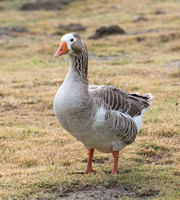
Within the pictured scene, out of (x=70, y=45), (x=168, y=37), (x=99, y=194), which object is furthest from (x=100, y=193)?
(x=168, y=37)

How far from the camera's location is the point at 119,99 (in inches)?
215

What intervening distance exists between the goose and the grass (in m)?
0.51

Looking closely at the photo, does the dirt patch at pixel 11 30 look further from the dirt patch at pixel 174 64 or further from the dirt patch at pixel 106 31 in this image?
the dirt patch at pixel 174 64

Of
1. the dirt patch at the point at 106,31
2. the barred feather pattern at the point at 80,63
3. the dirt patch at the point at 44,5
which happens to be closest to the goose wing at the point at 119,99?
the barred feather pattern at the point at 80,63

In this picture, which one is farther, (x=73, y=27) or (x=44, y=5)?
(x=44, y=5)

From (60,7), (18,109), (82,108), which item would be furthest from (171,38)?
(60,7)

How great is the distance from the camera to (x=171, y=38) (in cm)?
1600

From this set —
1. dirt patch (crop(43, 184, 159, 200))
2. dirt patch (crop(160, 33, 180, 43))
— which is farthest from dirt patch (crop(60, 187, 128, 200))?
dirt patch (crop(160, 33, 180, 43))

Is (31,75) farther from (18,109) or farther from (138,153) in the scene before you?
(138,153)

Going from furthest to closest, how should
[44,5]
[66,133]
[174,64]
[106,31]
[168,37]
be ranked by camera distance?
[44,5] < [106,31] < [168,37] < [174,64] < [66,133]

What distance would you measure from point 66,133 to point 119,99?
2.17 metres

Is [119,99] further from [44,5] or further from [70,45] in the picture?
[44,5]

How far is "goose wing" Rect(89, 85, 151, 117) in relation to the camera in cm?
525

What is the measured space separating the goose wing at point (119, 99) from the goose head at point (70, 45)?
61 cm
